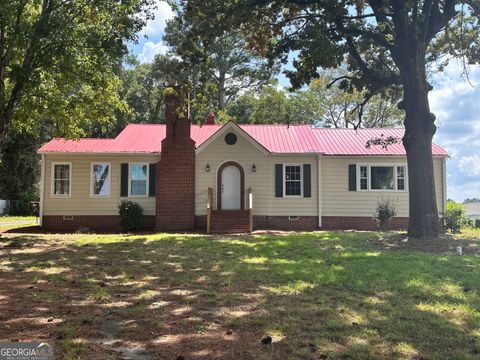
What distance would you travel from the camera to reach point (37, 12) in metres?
14.3

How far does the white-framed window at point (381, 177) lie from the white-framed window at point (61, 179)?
1268 cm

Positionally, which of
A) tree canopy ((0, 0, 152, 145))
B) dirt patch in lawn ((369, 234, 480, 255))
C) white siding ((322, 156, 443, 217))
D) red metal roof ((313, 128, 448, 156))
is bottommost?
dirt patch in lawn ((369, 234, 480, 255))

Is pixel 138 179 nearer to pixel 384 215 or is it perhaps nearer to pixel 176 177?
pixel 176 177

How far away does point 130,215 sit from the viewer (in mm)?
18359

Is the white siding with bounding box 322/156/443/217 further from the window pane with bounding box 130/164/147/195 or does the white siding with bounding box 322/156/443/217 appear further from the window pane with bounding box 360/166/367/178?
the window pane with bounding box 130/164/147/195

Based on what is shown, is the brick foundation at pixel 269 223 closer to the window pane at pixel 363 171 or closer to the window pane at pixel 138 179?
the window pane at pixel 138 179

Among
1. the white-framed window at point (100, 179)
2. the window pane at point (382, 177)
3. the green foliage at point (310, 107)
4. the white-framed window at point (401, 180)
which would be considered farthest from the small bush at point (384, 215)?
the green foliage at point (310, 107)

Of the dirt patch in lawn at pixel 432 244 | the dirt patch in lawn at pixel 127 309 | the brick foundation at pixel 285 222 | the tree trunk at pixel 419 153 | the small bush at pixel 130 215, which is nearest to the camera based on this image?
the dirt patch in lawn at pixel 127 309

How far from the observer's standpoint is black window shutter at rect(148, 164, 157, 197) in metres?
19.2

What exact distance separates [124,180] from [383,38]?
1176cm

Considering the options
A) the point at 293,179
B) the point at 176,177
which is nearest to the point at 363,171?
the point at 293,179

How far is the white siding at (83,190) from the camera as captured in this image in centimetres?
1936

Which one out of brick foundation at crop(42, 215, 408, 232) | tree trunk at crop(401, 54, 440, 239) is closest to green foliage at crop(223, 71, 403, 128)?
brick foundation at crop(42, 215, 408, 232)

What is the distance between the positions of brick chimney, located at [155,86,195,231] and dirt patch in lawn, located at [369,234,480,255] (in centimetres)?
819
